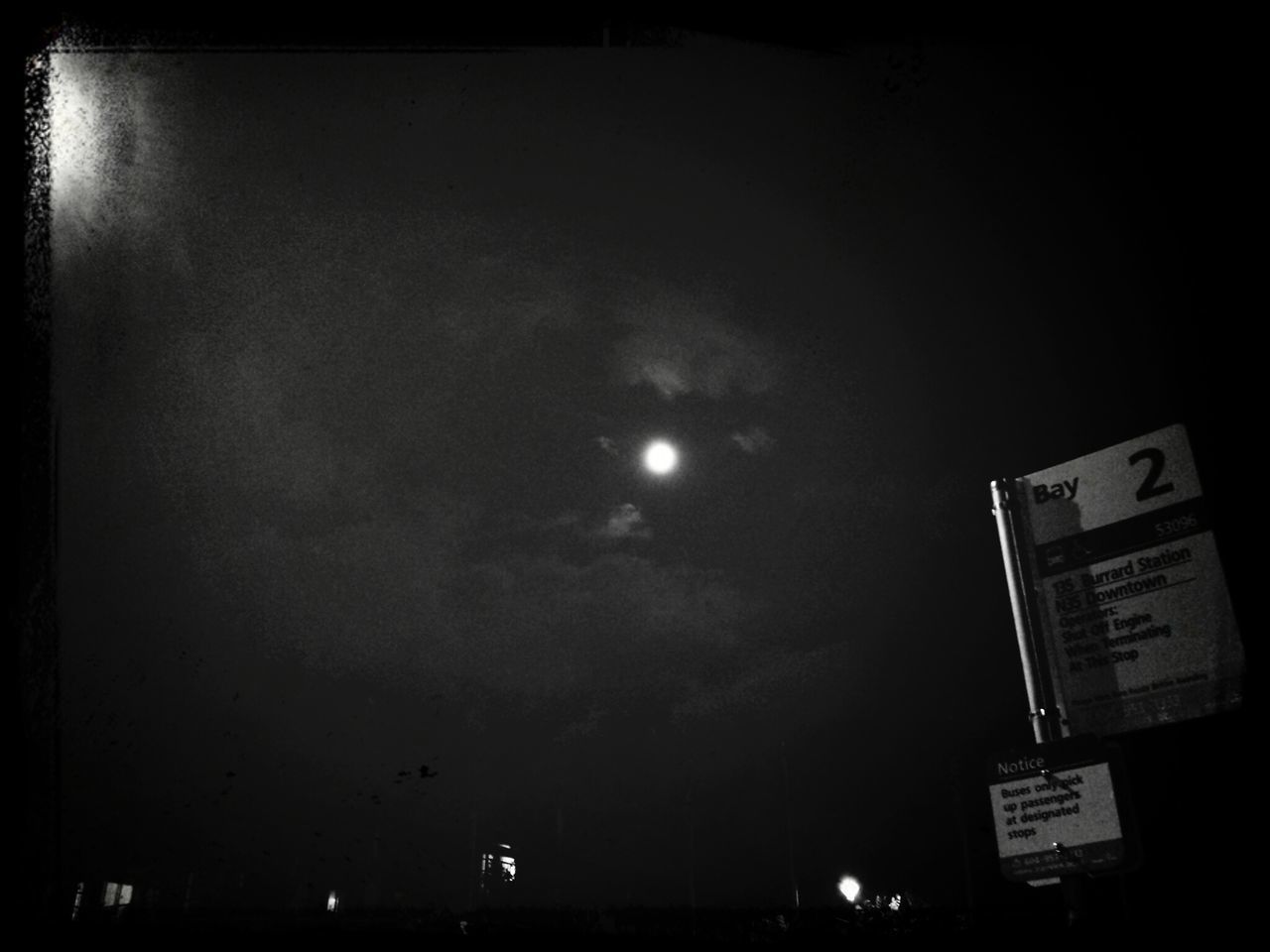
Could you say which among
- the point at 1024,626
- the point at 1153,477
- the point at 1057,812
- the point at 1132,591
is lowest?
the point at 1057,812

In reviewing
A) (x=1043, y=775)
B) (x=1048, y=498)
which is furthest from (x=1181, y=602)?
(x=1043, y=775)

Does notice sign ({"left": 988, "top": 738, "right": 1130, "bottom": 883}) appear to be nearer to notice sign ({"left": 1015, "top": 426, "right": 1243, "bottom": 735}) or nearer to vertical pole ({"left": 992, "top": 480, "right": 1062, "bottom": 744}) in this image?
vertical pole ({"left": 992, "top": 480, "right": 1062, "bottom": 744})

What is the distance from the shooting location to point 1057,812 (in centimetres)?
486

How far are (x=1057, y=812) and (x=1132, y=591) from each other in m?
1.45

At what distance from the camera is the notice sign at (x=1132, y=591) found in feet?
16.4

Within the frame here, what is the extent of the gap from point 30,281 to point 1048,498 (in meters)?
5.73

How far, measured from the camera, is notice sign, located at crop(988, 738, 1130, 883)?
4.65m

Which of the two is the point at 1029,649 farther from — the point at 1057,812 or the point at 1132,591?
the point at 1057,812

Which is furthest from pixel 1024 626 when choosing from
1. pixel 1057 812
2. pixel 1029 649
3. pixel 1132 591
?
pixel 1057 812

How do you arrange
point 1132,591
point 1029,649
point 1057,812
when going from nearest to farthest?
point 1057,812 < point 1132,591 < point 1029,649

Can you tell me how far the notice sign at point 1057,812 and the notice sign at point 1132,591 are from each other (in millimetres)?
470

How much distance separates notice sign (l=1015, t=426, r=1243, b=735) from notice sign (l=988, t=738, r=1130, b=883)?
1.54 ft

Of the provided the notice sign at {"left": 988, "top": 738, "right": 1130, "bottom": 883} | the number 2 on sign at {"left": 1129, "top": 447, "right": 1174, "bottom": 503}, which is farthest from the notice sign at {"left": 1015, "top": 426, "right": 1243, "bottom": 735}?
the notice sign at {"left": 988, "top": 738, "right": 1130, "bottom": 883}

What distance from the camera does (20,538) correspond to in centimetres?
258
